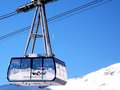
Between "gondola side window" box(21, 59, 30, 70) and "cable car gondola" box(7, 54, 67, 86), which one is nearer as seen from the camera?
"cable car gondola" box(7, 54, 67, 86)

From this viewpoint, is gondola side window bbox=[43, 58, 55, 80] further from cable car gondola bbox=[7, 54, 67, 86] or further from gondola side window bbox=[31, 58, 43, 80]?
gondola side window bbox=[31, 58, 43, 80]

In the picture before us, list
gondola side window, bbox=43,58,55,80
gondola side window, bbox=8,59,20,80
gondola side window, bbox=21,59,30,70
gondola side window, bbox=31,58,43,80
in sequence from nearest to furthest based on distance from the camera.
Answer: gondola side window, bbox=43,58,55,80 < gondola side window, bbox=31,58,43,80 < gondola side window, bbox=21,59,30,70 < gondola side window, bbox=8,59,20,80

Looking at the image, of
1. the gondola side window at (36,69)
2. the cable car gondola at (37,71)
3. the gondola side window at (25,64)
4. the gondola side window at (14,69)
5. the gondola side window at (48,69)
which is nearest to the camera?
the gondola side window at (48,69)

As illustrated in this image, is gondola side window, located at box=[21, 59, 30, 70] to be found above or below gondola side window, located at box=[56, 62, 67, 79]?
above

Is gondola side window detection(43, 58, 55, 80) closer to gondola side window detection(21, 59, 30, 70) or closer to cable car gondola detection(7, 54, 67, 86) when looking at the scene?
cable car gondola detection(7, 54, 67, 86)

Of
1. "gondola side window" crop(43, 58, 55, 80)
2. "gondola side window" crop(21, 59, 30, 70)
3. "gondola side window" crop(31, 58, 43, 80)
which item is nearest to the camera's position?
"gondola side window" crop(43, 58, 55, 80)

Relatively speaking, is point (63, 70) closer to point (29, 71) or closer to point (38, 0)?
point (29, 71)

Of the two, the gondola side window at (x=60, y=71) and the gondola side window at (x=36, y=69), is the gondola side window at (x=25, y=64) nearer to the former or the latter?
the gondola side window at (x=36, y=69)

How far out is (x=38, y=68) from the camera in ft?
135

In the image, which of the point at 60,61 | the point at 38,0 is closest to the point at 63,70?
the point at 60,61

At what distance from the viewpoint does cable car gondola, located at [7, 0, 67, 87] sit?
40469mm

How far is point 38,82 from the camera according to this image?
40.8m

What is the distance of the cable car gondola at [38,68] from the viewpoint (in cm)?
4047

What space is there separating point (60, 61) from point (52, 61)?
239 cm
